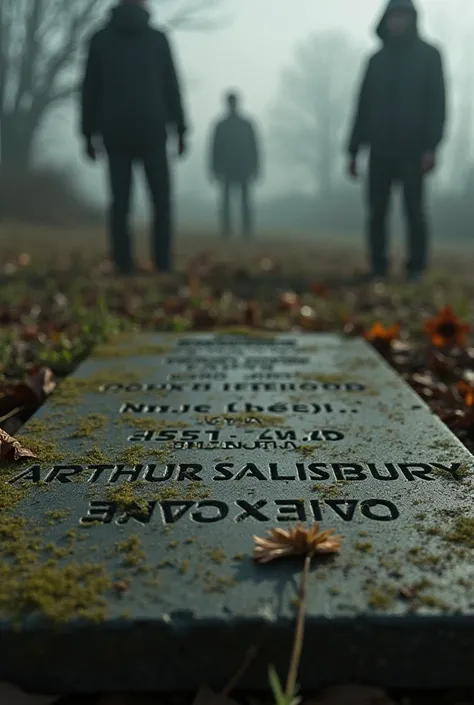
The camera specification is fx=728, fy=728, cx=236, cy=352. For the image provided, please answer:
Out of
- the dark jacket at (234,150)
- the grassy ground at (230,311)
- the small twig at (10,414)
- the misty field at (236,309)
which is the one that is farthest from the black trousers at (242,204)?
the small twig at (10,414)

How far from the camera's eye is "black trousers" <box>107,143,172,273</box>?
5418 mm

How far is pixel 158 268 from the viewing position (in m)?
5.85

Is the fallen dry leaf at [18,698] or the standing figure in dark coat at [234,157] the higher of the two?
the standing figure in dark coat at [234,157]

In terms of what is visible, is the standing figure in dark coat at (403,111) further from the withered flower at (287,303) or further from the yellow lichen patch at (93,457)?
the yellow lichen patch at (93,457)

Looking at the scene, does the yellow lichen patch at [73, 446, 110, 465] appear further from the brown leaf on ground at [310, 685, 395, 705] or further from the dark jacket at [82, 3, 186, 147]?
the dark jacket at [82, 3, 186, 147]

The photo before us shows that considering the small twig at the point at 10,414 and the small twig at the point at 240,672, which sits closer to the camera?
the small twig at the point at 240,672

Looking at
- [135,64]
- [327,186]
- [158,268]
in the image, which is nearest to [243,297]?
[158,268]

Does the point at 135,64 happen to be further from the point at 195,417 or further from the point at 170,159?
the point at 195,417

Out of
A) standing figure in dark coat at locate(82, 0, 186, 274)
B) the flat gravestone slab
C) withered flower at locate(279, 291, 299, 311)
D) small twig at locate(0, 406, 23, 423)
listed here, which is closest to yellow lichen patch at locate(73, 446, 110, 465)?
the flat gravestone slab

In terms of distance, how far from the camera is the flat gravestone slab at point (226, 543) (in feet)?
3.29

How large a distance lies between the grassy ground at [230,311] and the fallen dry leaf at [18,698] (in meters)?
0.08

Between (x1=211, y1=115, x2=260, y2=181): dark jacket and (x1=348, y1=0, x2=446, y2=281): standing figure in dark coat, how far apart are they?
7004 mm

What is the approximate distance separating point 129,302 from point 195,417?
247cm

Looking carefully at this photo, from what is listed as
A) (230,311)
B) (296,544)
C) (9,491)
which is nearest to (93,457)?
(9,491)
